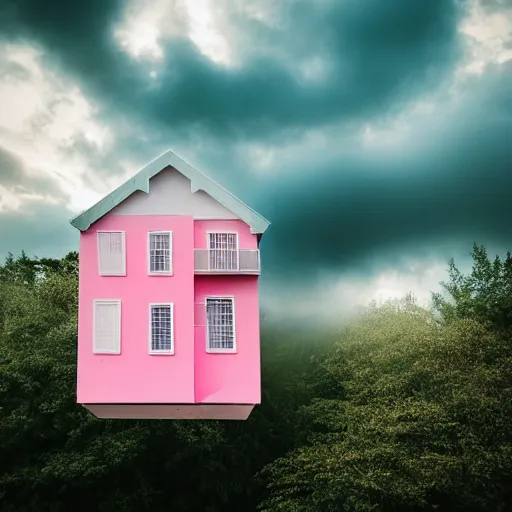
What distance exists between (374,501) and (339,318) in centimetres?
478

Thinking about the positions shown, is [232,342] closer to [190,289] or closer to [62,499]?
[190,289]

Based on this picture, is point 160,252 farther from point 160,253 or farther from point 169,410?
point 169,410

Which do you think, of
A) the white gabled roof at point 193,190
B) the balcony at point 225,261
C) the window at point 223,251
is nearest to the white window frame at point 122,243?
the white gabled roof at point 193,190

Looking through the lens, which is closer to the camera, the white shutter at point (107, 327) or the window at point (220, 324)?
the white shutter at point (107, 327)

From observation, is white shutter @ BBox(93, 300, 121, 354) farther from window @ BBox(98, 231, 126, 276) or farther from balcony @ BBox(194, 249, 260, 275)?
balcony @ BBox(194, 249, 260, 275)

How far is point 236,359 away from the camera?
23.0ft

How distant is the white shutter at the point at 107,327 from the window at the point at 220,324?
0.85 meters

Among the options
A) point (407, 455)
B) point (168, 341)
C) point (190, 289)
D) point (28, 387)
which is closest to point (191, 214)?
point (190, 289)

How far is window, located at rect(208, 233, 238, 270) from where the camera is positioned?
6949mm

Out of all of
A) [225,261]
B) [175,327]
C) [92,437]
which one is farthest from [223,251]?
[92,437]

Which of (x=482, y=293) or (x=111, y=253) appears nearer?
(x=111, y=253)

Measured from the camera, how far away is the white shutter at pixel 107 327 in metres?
6.80

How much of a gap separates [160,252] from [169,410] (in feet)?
5.24

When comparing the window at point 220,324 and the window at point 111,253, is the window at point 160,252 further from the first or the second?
the window at point 220,324
